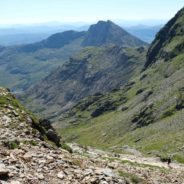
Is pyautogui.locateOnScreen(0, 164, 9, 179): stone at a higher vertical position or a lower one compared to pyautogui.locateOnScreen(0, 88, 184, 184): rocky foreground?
higher

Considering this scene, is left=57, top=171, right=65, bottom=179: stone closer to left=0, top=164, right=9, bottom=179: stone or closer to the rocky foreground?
the rocky foreground

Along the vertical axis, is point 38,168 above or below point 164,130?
above

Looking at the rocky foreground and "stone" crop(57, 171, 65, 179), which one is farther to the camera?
"stone" crop(57, 171, 65, 179)

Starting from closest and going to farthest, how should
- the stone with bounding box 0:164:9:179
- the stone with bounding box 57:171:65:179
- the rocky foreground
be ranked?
the stone with bounding box 0:164:9:179 → the rocky foreground → the stone with bounding box 57:171:65:179

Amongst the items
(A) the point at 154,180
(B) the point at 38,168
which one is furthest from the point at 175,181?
(B) the point at 38,168

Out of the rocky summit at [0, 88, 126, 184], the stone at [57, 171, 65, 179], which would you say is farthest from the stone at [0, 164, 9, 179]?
the stone at [57, 171, 65, 179]

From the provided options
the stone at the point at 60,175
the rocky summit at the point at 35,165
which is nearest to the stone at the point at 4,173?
the rocky summit at the point at 35,165

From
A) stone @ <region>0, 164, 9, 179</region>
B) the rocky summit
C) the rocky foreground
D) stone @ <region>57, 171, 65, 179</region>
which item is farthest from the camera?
stone @ <region>57, 171, 65, 179</region>

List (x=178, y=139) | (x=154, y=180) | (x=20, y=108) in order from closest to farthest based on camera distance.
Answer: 1. (x=154, y=180)
2. (x=20, y=108)
3. (x=178, y=139)

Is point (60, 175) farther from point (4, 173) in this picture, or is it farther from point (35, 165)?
point (4, 173)

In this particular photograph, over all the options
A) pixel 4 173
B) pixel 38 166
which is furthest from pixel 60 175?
pixel 4 173

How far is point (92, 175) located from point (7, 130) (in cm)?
1088

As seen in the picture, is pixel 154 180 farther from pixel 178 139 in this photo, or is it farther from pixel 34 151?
pixel 178 139

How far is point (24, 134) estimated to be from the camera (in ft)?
106
